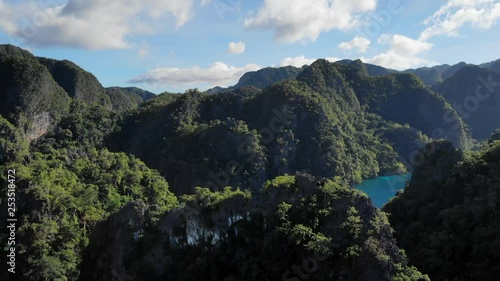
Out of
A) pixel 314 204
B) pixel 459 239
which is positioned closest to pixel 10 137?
pixel 314 204

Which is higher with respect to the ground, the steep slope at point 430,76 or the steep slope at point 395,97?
the steep slope at point 430,76

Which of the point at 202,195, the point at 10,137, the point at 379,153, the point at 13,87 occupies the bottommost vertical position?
the point at 379,153

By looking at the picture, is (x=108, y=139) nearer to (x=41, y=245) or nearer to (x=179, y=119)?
(x=179, y=119)

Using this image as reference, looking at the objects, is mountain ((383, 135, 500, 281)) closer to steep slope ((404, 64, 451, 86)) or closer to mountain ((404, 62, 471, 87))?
steep slope ((404, 64, 451, 86))

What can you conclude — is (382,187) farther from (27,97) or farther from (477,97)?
(477,97)

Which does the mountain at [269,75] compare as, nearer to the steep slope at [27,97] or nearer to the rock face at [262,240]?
the steep slope at [27,97]

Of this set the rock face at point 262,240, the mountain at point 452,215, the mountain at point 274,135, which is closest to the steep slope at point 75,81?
the mountain at point 274,135

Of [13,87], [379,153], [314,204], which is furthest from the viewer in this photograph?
[379,153]
